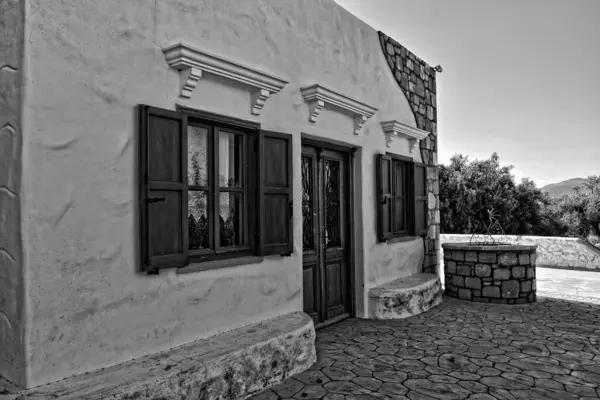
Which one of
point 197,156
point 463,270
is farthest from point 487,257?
point 197,156

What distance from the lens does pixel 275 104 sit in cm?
398

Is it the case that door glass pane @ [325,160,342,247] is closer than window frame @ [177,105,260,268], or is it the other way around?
window frame @ [177,105,260,268]

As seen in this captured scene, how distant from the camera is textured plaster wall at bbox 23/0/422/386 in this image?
7.73 feet

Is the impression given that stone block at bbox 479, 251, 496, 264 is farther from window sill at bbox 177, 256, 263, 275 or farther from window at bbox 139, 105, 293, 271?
window sill at bbox 177, 256, 263, 275

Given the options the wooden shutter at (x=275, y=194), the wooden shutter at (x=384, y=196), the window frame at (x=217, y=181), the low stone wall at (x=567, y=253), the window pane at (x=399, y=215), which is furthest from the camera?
the low stone wall at (x=567, y=253)

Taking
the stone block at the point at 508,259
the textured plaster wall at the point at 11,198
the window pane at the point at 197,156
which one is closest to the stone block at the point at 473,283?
the stone block at the point at 508,259

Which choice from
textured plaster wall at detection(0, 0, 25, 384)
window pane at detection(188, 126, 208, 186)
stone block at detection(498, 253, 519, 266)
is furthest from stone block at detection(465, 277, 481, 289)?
textured plaster wall at detection(0, 0, 25, 384)

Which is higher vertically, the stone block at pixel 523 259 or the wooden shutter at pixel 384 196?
the wooden shutter at pixel 384 196

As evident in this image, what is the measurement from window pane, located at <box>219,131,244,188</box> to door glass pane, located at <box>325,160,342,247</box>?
1.56 m

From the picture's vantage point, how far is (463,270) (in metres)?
6.36

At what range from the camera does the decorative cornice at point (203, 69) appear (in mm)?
2982

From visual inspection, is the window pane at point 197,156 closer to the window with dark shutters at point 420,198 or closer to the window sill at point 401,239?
the window sill at point 401,239

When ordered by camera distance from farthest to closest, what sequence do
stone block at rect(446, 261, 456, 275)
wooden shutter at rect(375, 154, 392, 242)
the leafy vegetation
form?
1. the leafy vegetation
2. stone block at rect(446, 261, 456, 275)
3. wooden shutter at rect(375, 154, 392, 242)

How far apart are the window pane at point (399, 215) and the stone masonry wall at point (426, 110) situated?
79cm
